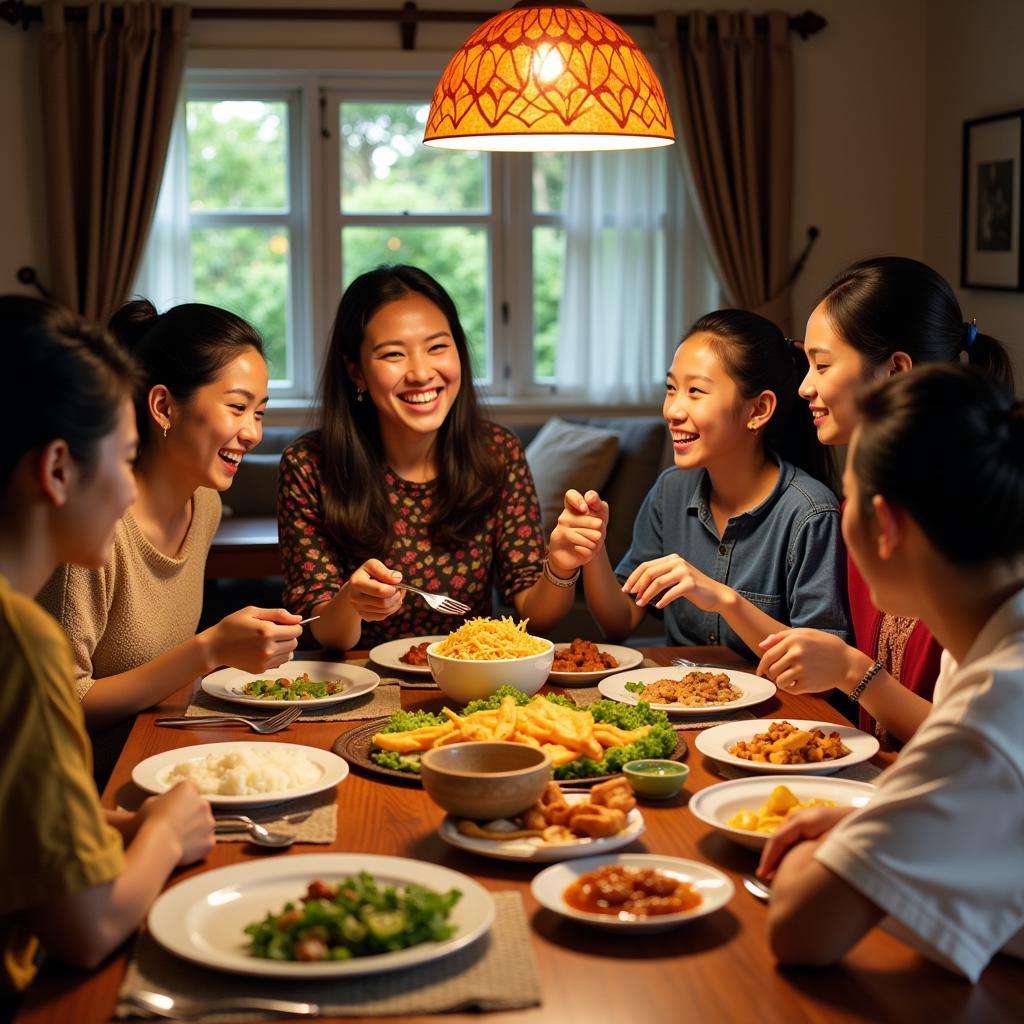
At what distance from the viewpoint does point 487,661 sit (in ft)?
6.22

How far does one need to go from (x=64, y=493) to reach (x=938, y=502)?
830mm

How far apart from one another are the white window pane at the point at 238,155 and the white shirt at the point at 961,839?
5.24m

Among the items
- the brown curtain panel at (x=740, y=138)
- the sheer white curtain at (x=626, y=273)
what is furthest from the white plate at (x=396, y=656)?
the brown curtain panel at (x=740, y=138)

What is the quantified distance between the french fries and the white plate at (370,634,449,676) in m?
0.44

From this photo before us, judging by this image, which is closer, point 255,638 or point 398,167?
point 255,638

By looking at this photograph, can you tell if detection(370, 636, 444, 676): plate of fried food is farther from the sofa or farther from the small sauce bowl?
the sofa

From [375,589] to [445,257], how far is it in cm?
407

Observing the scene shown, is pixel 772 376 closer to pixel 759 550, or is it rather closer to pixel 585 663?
pixel 759 550

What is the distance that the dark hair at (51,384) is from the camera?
1236 mm

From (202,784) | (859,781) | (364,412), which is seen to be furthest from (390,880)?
(364,412)

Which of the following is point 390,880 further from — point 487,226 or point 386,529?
point 487,226

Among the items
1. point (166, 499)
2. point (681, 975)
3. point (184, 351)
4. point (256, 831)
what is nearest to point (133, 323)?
point (184, 351)

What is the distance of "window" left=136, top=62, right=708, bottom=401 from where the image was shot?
579cm

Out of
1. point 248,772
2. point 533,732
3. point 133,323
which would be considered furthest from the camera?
point 133,323
